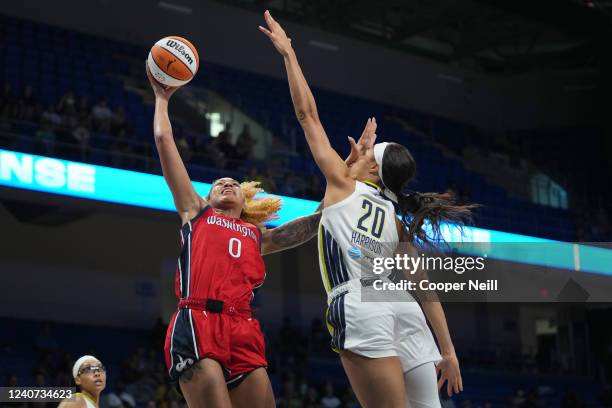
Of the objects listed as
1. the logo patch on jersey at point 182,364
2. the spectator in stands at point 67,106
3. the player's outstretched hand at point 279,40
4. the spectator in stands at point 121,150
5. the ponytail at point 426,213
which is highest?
the spectator in stands at point 67,106

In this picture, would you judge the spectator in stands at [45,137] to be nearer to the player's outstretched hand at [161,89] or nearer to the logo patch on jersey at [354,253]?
the player's outstretched hand at [161,89]

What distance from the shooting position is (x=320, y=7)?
23391 millimetres

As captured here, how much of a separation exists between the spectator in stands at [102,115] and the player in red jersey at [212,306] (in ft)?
35.2

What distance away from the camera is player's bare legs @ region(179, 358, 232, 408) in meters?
4.63

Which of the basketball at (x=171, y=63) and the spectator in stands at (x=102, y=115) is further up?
the spectator in stands at (x=102, y=115)

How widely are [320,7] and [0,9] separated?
27.2ft

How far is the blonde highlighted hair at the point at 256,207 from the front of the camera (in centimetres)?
562

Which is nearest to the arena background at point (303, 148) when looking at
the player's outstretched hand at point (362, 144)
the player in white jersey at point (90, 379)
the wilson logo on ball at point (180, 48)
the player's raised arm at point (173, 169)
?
the player in white jersey at point (90, 379)

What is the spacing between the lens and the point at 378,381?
166 inches

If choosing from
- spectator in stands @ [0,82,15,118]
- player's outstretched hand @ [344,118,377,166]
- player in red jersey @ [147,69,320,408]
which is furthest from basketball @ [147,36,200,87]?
spectator in stands @ [0,82,15,118]

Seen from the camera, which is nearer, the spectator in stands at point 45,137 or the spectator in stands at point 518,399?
the spectator in stands at point 45,137

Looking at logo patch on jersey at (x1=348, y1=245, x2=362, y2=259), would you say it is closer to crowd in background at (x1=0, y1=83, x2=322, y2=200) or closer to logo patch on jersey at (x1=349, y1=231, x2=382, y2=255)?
logo patch on jersey at (x1=349, y1=231, x2=382, y2=255)

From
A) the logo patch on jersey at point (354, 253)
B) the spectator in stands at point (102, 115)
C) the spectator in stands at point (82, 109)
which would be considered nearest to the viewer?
the logo patch on jersey at point (354, 253)

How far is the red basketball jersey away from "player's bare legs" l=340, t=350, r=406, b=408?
2.93 feet
